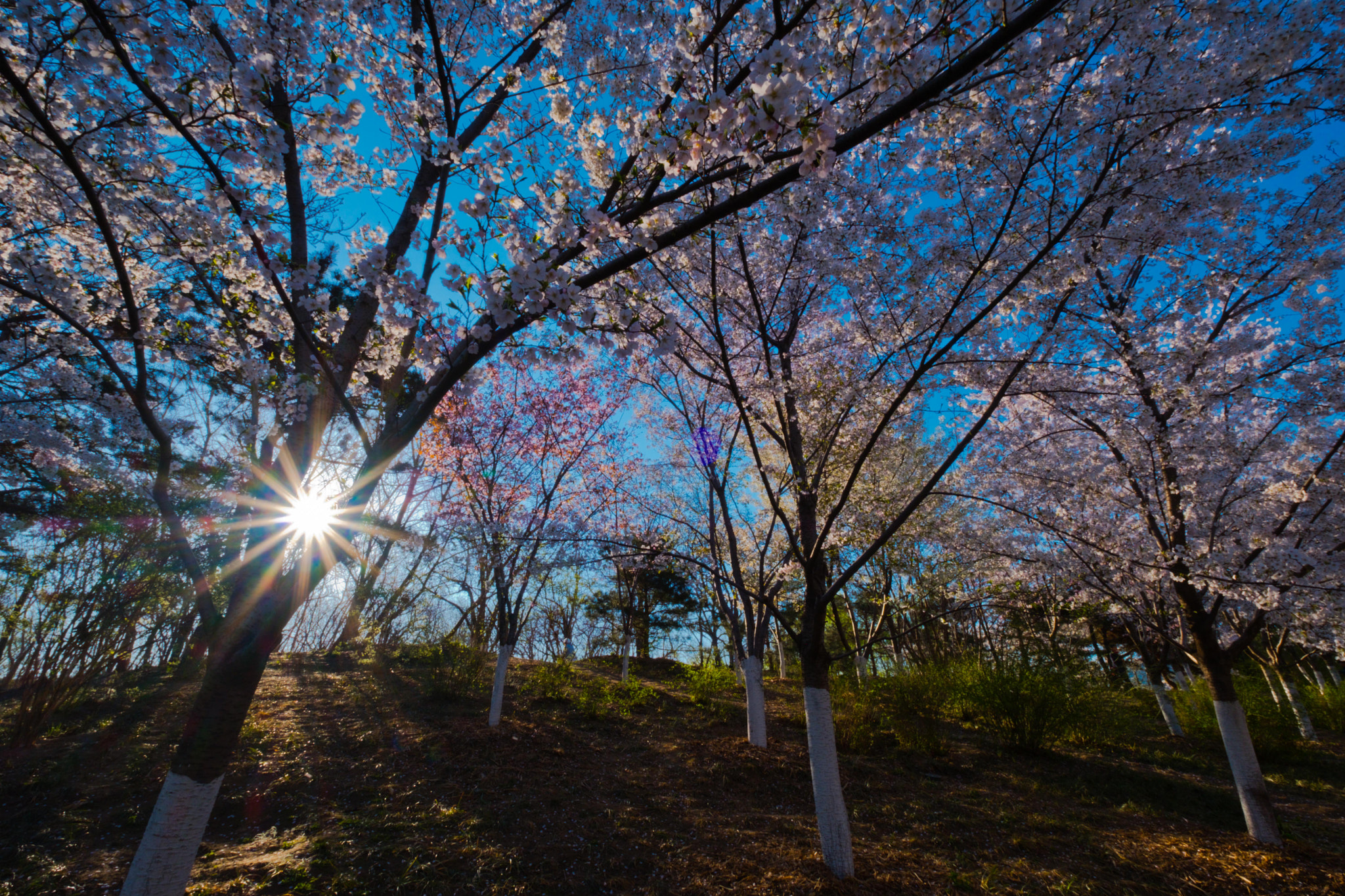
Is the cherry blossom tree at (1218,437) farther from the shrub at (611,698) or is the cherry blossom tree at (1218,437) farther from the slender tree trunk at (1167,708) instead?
the shrub at (611,698)

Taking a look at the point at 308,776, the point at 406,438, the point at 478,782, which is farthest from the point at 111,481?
the point at 406,438

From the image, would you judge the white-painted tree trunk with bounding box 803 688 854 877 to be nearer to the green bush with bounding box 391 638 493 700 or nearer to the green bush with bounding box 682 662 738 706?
the green bush with bounding box 682 662 738 706

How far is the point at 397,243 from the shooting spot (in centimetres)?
376

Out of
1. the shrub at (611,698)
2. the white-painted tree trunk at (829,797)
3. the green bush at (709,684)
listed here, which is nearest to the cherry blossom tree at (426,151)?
the white-painted tree trunk at (829,797)

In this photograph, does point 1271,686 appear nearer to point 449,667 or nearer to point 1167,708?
point 1167,708

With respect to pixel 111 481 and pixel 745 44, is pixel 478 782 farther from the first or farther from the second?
pixel 745 44

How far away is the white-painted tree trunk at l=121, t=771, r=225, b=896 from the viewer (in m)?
2.60

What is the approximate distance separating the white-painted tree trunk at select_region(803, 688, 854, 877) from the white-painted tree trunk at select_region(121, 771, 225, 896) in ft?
13.3

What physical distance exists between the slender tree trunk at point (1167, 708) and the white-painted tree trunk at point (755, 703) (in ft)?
32.4

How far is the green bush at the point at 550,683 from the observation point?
32.2ft

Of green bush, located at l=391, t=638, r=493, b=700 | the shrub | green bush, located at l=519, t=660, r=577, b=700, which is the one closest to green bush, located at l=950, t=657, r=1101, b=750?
the shrub

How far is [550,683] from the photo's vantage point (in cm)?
1012

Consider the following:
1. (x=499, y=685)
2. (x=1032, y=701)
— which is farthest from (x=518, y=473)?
(x=1032, y=701)

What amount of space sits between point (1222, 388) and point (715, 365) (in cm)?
551
